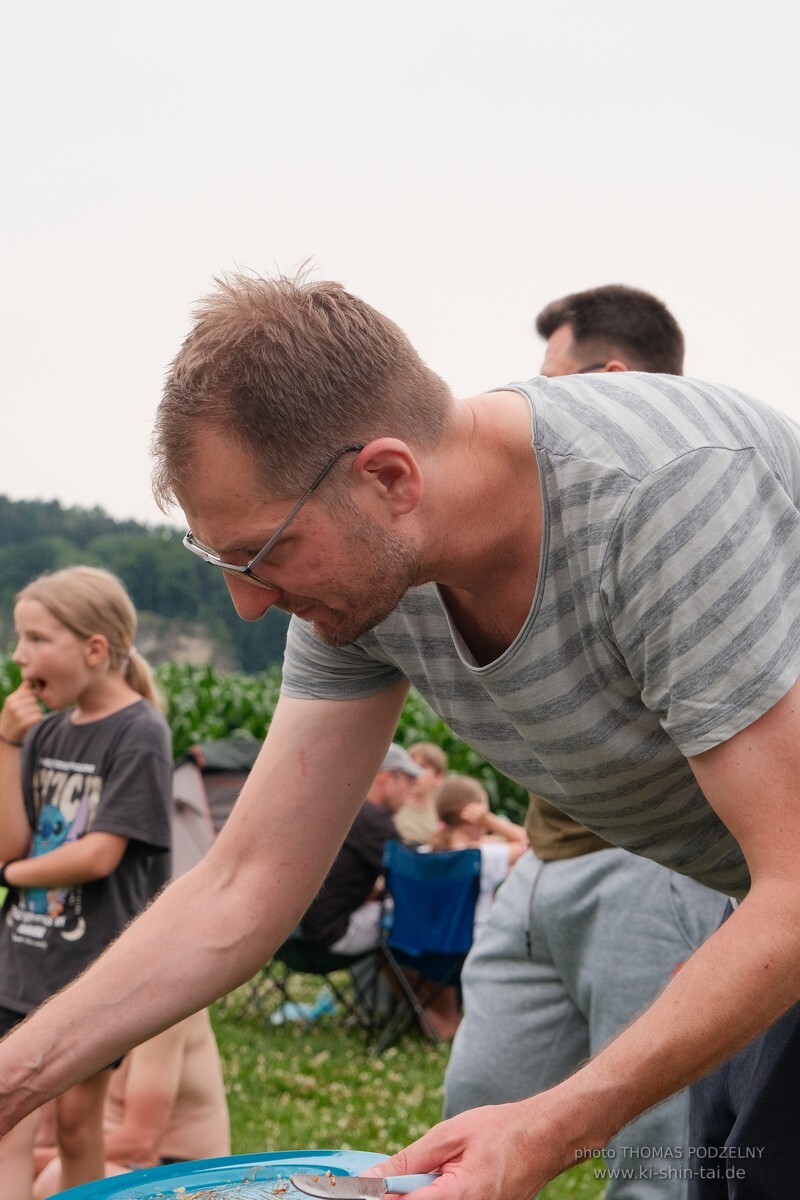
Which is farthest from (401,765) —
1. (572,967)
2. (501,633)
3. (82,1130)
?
(501,633)

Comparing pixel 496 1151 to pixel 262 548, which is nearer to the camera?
pixel 496 1151

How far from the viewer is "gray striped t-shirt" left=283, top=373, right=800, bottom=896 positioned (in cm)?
159

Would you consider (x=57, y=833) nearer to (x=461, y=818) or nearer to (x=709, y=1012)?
(x=709, y=1012)

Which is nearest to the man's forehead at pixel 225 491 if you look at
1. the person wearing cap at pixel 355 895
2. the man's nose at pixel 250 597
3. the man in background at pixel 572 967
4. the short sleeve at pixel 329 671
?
the man's nose at pixel 250 597

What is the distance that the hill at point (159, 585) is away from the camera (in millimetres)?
37875

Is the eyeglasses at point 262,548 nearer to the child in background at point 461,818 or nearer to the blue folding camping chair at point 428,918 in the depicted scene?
the blue folding camping chair at point 428,918

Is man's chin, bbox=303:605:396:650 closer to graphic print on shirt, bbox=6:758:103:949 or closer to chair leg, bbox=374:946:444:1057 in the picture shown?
graphic print on shirt, bbox=6:758:103:949

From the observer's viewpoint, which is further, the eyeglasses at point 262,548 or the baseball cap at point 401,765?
the baseball cap at point 401,765

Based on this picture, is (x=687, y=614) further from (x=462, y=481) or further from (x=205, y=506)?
(x=205, y=506)

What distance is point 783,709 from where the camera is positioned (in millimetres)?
1564

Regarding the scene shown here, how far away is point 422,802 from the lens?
370 inches

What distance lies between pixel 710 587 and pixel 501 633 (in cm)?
43

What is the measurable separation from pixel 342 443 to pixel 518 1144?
2.97 feet

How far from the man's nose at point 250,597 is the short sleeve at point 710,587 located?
50 centimetres
